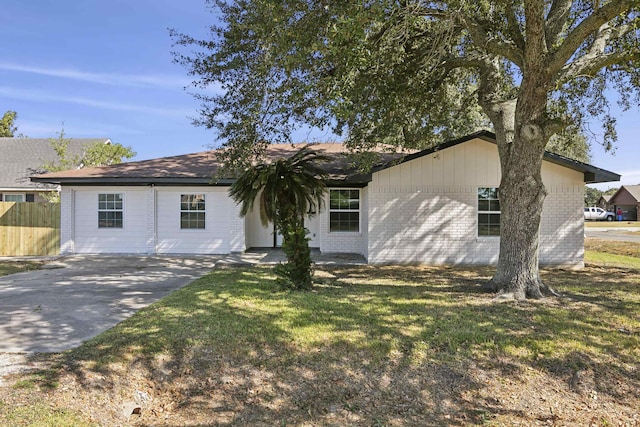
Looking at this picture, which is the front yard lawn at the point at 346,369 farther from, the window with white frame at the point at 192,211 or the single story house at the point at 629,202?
the single story house at the point at 629,202

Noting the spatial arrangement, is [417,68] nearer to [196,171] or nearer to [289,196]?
[289,196]

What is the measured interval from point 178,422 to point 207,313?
2439mm

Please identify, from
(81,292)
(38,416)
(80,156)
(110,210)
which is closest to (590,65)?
(38,416)

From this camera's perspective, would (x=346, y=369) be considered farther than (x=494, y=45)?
No

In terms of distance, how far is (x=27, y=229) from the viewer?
13.8 meters

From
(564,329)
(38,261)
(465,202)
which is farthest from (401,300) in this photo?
(38,261)

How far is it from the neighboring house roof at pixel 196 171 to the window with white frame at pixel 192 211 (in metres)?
0.71

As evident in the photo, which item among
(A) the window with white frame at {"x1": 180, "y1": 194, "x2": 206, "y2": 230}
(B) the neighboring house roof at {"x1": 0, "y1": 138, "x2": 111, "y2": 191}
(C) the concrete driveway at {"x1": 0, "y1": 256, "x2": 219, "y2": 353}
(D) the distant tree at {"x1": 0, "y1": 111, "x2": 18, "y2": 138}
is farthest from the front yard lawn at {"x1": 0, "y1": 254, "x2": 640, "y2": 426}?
(D) the distant tree at {"x1": 0, "y1": 111, "x2": 18, "y2": 138}

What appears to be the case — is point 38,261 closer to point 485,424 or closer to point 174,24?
point 174,24

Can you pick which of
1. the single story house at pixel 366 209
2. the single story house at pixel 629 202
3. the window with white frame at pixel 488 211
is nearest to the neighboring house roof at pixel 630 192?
the single story house at pixel 629 202

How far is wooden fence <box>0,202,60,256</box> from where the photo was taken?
45.3 ft

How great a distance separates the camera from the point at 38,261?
482 inches

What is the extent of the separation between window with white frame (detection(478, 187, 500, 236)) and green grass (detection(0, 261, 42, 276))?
1267 centimetres

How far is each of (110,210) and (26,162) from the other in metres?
13.2
